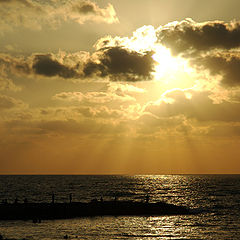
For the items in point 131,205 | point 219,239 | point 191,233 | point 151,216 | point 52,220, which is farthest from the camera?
point 131,205

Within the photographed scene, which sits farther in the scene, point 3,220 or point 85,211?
point 85,211

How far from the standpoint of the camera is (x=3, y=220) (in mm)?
64688

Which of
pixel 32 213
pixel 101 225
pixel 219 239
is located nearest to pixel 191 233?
pixel 219 239

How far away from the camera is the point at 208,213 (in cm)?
8025

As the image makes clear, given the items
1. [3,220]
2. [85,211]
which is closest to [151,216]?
[85,211]

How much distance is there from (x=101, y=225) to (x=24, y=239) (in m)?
16.5

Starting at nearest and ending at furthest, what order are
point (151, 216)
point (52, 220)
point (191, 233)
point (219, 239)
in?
point (219, 239)
point (191, 233)
point (52, 220)
point (151, 216)

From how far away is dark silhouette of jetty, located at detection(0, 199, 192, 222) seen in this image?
222 feet

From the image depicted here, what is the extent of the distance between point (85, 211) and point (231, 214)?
1159 inches

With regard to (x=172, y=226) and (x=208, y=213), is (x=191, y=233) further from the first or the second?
(x=208, y=213)

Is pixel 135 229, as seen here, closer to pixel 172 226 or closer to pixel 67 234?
pixel 172 226

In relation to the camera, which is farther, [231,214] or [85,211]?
[231,214]

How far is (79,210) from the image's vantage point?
71.0 metres

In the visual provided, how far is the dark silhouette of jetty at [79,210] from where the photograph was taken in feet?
222
